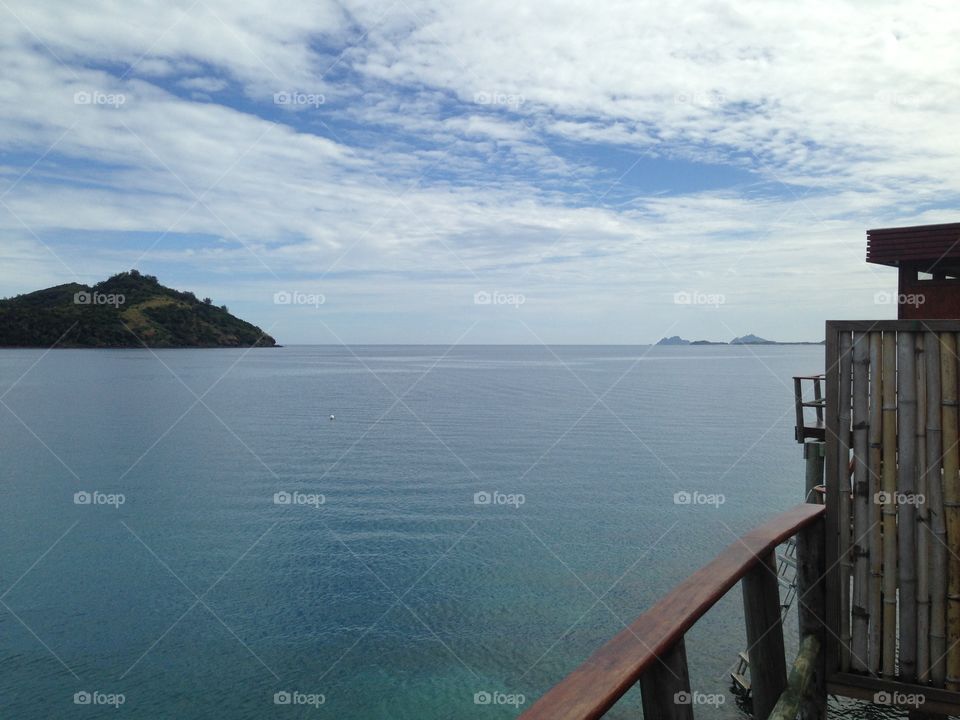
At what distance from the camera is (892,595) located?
3.80 meters

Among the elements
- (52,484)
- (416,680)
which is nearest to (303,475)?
(52,484)

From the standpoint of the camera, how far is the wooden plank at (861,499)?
12.6 ft

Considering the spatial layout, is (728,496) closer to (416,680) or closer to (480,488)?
(480,488)

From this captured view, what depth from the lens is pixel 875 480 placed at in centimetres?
380

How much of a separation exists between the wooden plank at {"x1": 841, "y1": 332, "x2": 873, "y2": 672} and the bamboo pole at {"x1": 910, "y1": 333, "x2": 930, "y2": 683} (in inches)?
9.2

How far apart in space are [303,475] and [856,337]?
123ft
